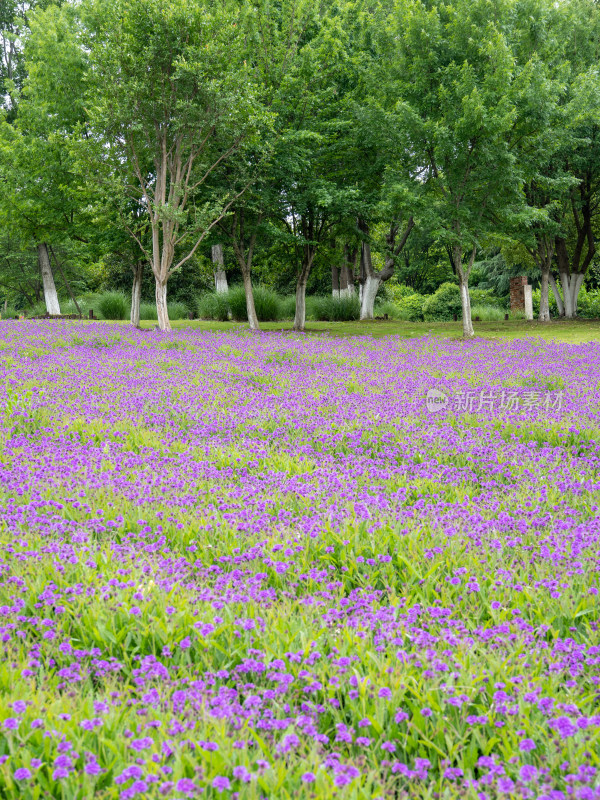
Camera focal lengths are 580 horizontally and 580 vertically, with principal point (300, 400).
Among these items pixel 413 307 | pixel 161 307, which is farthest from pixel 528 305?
pixel 161 307

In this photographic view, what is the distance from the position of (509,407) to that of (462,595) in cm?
539

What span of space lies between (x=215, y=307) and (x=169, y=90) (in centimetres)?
1291

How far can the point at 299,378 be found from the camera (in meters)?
10.6

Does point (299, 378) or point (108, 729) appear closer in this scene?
point (108, 729)

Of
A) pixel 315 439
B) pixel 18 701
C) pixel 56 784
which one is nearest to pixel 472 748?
pixel 56 784

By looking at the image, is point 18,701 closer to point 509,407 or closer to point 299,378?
point 509,407

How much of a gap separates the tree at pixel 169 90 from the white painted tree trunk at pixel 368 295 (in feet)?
33.6

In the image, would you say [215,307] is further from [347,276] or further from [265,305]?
[347,276]

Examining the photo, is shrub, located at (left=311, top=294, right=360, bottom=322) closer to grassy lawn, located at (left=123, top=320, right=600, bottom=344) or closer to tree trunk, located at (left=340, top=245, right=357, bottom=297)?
tree trunk, located at (left=340, top=245, right=357, bottom=297)

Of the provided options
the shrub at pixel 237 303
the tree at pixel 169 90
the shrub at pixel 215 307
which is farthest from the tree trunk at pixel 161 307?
the shrub at pixel 215 307

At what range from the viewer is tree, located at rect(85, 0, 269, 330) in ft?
62.8

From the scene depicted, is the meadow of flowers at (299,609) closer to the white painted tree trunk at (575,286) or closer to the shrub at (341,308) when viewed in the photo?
the shrub at (341,308)

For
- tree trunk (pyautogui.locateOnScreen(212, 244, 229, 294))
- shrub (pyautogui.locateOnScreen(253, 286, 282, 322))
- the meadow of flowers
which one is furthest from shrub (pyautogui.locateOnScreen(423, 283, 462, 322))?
the meadow of flowers

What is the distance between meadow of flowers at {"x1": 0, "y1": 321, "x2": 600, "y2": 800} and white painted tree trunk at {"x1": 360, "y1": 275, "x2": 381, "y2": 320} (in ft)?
80.4
